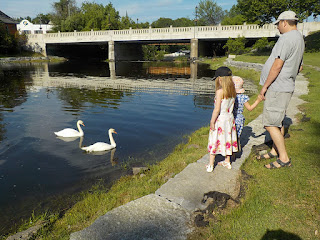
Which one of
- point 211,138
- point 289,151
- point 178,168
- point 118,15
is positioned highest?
point 118,15

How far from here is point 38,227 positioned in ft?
14.0

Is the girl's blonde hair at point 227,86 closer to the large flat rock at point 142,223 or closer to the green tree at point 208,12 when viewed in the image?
the large flat rock at point 142,223

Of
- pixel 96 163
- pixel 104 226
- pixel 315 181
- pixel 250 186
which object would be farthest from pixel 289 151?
pixel 96 163

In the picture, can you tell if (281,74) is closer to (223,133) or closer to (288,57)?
(288,57)

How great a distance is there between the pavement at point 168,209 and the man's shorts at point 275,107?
3.55 feet

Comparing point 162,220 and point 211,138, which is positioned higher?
point 211,138

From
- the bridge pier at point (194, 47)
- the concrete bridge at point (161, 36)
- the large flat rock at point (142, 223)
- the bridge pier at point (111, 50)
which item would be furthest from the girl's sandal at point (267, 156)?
the bridge pier at point (111, 50)

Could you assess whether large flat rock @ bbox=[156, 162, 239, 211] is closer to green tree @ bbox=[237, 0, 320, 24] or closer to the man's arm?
the man's arm

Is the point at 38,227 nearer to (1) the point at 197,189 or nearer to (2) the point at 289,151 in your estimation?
(1) the point at 197,189

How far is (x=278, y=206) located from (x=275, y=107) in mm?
1937

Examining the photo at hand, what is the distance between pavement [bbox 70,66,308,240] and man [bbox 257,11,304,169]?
0.95 m

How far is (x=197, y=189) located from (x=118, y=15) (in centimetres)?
8565

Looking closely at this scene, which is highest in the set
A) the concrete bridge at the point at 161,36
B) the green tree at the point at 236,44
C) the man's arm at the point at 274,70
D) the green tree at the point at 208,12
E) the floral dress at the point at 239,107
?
A: the green tree at the point at 208,12

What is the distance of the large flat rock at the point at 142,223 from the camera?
11.3ft
